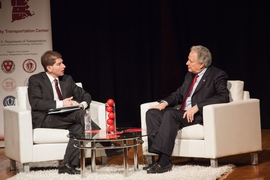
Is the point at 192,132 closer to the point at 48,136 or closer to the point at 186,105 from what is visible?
the point at 186,105

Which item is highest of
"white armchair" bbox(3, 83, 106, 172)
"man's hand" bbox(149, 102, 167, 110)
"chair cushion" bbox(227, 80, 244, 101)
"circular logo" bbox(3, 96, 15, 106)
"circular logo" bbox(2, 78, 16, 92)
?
"circular logo" bbox(2, 78, 16, 92)

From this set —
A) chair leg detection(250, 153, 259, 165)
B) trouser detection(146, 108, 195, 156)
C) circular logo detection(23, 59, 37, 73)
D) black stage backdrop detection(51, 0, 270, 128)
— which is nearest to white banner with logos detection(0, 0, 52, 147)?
circular logo detection(23, 59, 37, 73)

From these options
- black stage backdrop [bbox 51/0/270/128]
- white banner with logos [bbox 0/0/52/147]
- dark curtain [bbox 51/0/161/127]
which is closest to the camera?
white banner with logos [bbox 0/0/52/147]

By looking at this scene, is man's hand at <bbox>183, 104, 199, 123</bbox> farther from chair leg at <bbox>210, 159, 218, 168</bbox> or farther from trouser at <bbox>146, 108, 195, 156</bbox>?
chair leg at <bbox>210, 159, 218, 168</bbox>

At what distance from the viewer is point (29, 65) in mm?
7598

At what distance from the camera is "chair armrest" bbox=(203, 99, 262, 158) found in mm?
5637

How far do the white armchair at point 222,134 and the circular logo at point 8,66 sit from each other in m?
2.23

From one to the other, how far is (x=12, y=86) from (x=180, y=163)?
2.52m

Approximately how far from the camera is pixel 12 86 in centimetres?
760

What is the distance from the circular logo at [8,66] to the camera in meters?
7.58

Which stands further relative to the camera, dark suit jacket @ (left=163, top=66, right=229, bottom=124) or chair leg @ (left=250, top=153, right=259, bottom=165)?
chair leg @ (left=250, top=153, right=259, bottom=165)

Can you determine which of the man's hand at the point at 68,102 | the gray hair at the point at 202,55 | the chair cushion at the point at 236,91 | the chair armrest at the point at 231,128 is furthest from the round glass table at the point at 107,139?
the chair cushion at the point at 236,91

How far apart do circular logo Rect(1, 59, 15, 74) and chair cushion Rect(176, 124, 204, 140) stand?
269 centimetres

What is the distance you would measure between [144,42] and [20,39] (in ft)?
6.00
